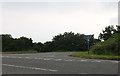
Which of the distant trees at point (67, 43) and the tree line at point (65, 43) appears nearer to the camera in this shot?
the tree line at point (65, 43)

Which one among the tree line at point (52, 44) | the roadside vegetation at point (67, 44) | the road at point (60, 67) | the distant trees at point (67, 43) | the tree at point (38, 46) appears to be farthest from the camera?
the distant trees at point (67, 43)

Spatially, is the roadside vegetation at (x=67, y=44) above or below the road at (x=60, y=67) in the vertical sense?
above

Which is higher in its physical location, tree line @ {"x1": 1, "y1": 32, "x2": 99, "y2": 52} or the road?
tree line @ {"x1": 1, "y1": 32, "x2": 99, "y2": 52}

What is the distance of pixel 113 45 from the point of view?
32406 millimetres

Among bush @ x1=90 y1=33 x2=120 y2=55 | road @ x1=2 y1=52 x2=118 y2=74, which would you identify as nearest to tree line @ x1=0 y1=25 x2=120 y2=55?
bush @ x1=90 y1=33 x2=120 y2=55

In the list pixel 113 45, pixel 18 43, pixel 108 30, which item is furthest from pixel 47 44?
pixel 113 45

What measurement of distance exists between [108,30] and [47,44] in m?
16.4

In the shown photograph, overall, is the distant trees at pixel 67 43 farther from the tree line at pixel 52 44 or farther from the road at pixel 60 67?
the road at pixel 60 67

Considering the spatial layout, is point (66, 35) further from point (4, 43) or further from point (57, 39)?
point (4, 43)

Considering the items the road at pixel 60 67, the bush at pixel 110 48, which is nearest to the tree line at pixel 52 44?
the bush at pixel 110 48

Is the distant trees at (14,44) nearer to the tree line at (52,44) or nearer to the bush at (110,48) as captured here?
the tree line at (52,44)

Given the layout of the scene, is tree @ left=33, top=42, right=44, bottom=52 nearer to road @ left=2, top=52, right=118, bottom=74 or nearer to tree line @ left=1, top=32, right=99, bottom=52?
tree line @ left=1, top=32, right=99, bottom=52

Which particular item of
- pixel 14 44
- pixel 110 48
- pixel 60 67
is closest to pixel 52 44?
pixel 14 44

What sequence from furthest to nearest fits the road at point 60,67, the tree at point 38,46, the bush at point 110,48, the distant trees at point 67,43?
the distant trees at point 67,43, the tree at point 38,46, the bush at point 110,48, the road at point 60,67
